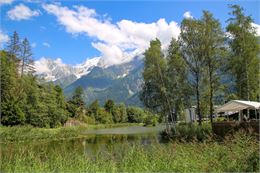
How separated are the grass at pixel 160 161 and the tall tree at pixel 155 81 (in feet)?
87.0

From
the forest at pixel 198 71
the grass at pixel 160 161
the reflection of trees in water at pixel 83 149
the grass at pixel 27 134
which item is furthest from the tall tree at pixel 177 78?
the grass at pixel 160 161

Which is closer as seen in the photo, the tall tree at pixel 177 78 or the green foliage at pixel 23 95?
the tall tree at pixel 177 78

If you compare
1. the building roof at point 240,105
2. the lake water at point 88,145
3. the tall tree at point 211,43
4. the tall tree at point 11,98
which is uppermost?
the tall tree at point 211,43

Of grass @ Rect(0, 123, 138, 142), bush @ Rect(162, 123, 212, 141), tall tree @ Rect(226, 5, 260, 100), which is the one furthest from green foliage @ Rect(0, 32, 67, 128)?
tall tree @ Rect(226, 5, 260, 100)

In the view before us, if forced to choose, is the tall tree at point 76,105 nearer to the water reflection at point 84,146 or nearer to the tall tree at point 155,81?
the tall tree at point 155,81

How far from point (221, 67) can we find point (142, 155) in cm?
2462

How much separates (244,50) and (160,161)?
24.1m

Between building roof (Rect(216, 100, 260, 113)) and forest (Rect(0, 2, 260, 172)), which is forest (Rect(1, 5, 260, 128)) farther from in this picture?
building roof (Rect(216, 100, 260, 113))

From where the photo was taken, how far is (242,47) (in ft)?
106

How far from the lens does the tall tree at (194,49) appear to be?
113 feet

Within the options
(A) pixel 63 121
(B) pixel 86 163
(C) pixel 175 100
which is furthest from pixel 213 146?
(A) pixel 63 121

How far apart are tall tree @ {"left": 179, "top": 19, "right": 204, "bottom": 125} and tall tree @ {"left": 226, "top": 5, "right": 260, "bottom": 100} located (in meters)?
2.94

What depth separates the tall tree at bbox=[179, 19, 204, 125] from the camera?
34344 mm

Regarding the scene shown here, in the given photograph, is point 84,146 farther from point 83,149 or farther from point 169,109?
point 169,109
